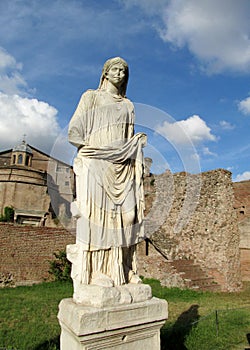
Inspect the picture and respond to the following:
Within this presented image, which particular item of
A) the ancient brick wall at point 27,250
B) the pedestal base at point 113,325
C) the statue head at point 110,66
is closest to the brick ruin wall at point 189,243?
the ancient brick wall at point 27,250

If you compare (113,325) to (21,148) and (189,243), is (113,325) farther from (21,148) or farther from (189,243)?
(21,148)

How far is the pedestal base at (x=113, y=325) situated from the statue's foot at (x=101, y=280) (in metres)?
0.20

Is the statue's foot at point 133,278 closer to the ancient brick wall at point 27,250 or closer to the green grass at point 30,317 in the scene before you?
the green grass at point 30,317

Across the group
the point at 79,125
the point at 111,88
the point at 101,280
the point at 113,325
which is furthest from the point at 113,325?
the point at 111,88

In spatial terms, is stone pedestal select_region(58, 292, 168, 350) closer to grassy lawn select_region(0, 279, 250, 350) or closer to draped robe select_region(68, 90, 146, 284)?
draped robe select_region(68, 90, 146, 284)

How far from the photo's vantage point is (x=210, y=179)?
1459cm

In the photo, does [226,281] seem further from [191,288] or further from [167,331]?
[167,331]

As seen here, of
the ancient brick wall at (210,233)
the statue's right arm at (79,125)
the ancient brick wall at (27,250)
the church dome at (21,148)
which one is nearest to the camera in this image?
the statue's right arm at (79,125)

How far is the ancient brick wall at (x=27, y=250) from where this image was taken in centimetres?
1303

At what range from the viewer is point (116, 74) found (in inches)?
124

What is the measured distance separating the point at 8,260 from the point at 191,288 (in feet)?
27.7

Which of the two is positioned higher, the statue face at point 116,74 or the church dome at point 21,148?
the church dome at point 21,148

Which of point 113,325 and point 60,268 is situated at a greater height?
point 113,325

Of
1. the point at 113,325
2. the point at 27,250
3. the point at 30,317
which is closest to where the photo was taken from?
the point at 113,325
